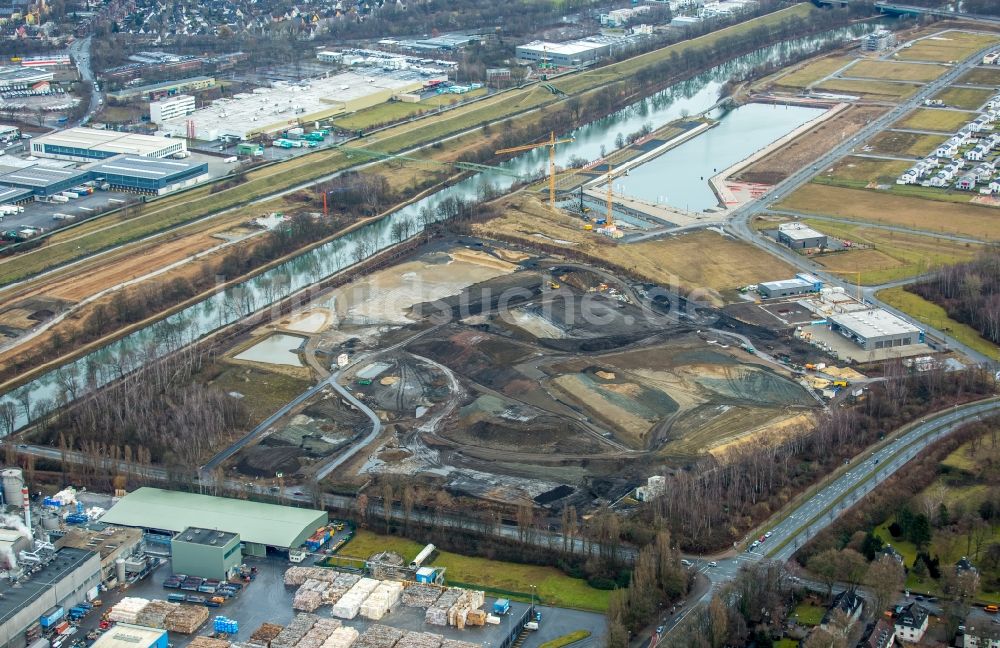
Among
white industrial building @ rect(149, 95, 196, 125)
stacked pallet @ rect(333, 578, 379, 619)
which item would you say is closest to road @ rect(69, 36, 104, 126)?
white industrial building @ rect(149, 95, 196, 125)

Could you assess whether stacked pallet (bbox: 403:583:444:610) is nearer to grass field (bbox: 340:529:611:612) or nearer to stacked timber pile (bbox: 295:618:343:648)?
grass field (bbox: 340:529:611:612)

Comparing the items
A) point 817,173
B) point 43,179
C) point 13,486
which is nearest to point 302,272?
point 43,179

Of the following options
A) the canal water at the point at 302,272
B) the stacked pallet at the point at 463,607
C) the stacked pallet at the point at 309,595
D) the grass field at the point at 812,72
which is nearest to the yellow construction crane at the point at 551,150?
the canal water at the point at 302,272

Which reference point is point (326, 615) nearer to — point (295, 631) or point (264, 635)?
point (295, 631)

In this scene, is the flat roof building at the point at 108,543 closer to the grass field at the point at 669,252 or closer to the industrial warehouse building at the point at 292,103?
the grass field at the point at 669,252

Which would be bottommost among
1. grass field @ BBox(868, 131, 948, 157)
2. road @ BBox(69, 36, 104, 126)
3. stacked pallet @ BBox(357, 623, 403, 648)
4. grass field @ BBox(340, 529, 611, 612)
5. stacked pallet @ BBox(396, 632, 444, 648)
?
grass field @ BBox(340, 529, 611, 612)

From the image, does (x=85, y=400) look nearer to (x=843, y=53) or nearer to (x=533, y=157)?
(x=533, y=157)
